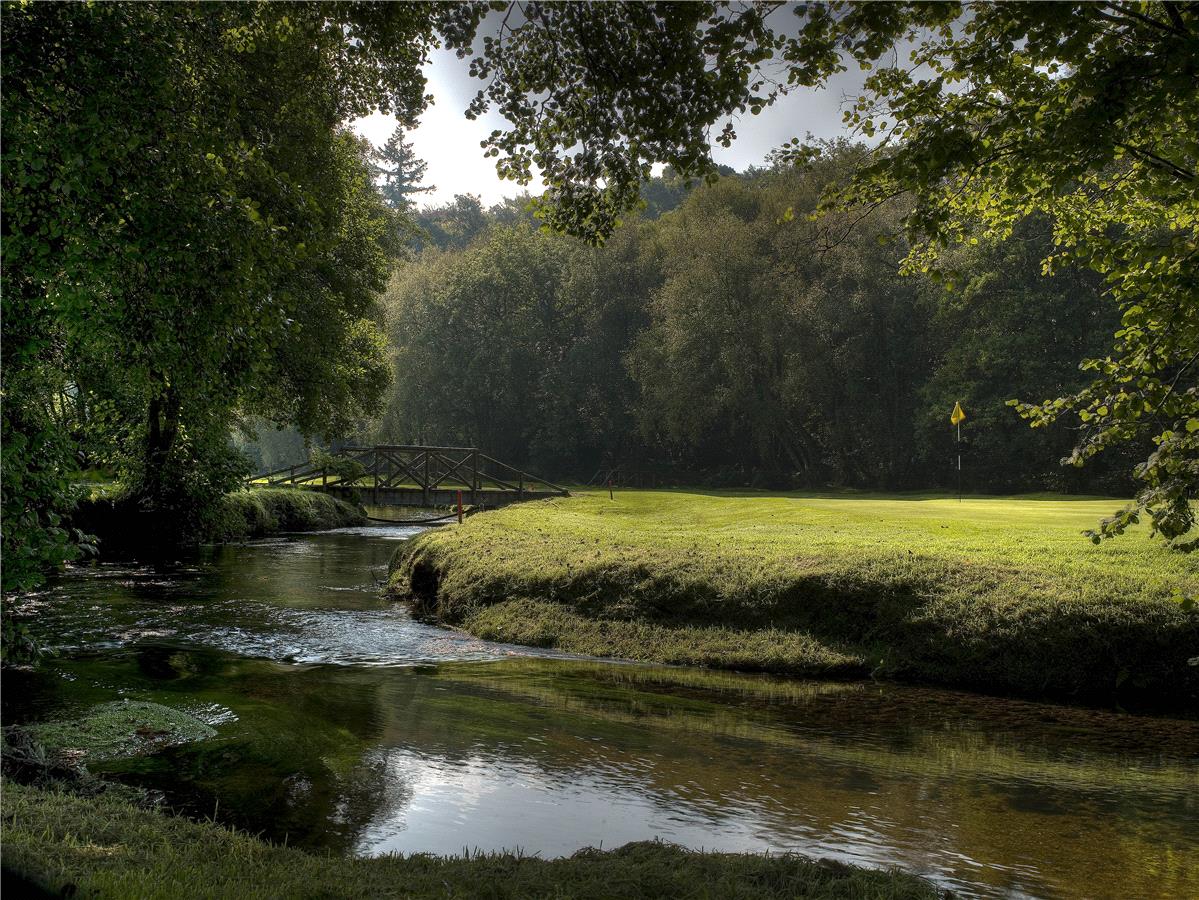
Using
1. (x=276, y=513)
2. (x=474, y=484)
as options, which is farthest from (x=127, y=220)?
(x=474, y=484)

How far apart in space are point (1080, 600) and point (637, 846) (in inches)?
309

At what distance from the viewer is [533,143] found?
753 cm

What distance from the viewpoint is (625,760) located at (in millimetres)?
7230

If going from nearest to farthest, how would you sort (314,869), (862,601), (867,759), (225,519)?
(314,869) → (867,759) → (862,601) → (225,519)

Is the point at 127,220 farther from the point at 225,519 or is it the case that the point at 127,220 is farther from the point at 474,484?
the point at 474,484

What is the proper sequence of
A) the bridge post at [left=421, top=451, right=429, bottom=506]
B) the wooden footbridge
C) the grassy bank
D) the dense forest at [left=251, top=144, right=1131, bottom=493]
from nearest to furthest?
1. the grassy bank
2. the bridge post at [left=421, top=451, right=429, bottom=506]
3. the wooden footbridge
4. the dense forest at [left=251, top=144, right=1131, bottom=493]

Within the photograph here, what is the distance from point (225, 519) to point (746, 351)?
3054 cm

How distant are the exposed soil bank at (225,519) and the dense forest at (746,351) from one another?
25.4 ft

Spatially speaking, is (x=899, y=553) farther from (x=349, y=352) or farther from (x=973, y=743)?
(x=349, y=352)

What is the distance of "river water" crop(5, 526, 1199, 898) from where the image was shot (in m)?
5.54

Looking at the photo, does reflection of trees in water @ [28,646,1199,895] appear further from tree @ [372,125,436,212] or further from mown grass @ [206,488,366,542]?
tree @ [372,125,436,212]

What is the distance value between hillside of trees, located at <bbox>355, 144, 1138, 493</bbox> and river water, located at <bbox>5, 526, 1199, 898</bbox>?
88.3ft

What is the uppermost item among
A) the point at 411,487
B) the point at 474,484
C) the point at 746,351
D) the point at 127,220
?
the point at 746,351

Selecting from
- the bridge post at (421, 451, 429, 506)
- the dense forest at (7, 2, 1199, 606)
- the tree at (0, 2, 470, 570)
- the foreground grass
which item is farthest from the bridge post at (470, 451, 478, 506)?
the foreground grass
